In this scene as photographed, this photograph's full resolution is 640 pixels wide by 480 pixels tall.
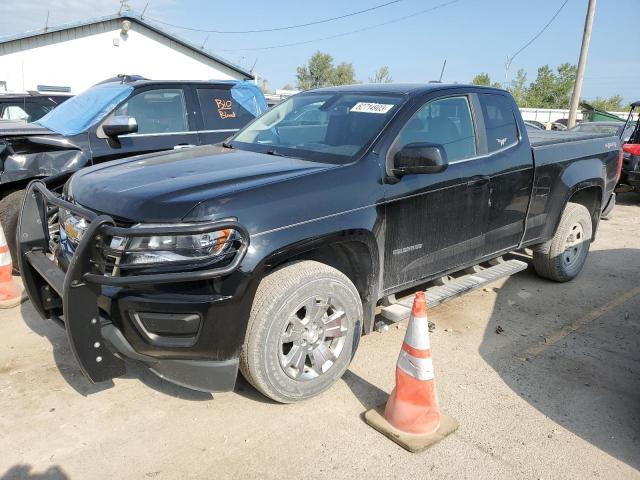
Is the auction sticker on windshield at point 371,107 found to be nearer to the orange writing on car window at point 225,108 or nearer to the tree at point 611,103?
the orange writing on car window at point 225,108

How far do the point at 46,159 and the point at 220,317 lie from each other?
353cm

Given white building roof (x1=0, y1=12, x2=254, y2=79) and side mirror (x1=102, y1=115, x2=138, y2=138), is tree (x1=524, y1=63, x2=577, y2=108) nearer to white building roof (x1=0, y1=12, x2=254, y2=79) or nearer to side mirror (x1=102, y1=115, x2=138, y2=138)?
white building roof (x1=0, y1=12, x2=254, y2=79)

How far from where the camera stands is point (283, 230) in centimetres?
279

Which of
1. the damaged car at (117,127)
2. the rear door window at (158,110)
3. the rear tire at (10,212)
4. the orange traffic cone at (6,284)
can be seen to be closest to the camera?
the orange traffic cone at (6,284)

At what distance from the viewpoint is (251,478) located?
2590 millimetres

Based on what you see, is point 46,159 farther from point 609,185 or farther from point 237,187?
point 609,185

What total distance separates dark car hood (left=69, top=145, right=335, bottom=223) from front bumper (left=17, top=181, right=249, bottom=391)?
0.45 feet

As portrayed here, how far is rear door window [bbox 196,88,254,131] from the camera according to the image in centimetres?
636

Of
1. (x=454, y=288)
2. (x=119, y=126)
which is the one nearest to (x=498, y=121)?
(x=454, y=288)

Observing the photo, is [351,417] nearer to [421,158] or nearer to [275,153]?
[421,158]

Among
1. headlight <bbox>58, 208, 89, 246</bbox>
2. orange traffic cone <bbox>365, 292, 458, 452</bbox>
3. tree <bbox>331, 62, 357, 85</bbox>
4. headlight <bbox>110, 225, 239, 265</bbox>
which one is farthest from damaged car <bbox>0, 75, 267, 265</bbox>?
tree <bbox>331, 62, 357, 85</bbox>

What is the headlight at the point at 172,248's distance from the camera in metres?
2.59

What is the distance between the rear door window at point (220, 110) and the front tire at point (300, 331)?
3.88m

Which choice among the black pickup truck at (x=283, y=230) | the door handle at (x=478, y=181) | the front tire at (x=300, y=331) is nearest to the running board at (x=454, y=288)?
the black pickup truck at (x=283, y=230)
